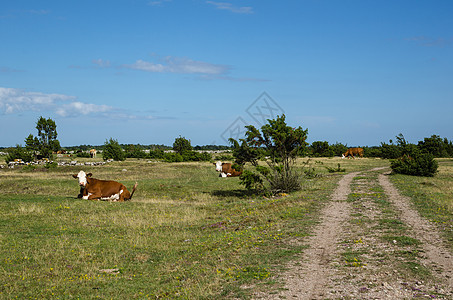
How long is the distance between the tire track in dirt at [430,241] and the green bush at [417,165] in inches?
683

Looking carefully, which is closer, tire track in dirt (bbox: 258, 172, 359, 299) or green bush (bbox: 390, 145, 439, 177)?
tire track in dirt (bbox: 258, 172, 359, 299)

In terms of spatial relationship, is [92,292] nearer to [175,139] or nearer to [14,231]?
[14,231]

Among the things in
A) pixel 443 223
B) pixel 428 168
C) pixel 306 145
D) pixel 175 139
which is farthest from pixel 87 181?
pixel 175 139

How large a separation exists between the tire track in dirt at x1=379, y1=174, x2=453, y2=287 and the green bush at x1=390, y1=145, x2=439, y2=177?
56.9 ft

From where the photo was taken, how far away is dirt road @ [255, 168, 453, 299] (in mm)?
7176

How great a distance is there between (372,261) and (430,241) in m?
2.86

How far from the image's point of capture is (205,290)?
762cm

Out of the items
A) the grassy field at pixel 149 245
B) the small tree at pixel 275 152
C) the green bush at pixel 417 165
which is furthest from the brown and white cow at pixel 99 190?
the green bush at pixel 417 165

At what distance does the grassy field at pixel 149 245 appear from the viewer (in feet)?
26.8

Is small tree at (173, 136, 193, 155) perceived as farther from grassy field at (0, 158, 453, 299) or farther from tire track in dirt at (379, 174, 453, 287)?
tire track in dirt at (379, 174, 453, 287)

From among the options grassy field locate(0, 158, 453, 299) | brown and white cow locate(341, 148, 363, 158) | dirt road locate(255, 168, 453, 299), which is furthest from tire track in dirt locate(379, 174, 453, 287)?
brown and white cow locate(341, 148, 363, 158)

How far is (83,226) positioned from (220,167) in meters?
25.5

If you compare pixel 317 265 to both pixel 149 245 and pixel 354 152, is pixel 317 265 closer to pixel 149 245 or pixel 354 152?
pixel 149 245

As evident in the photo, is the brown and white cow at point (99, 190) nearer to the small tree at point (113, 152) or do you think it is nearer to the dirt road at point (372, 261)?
the dirt road at point (372, 261)
